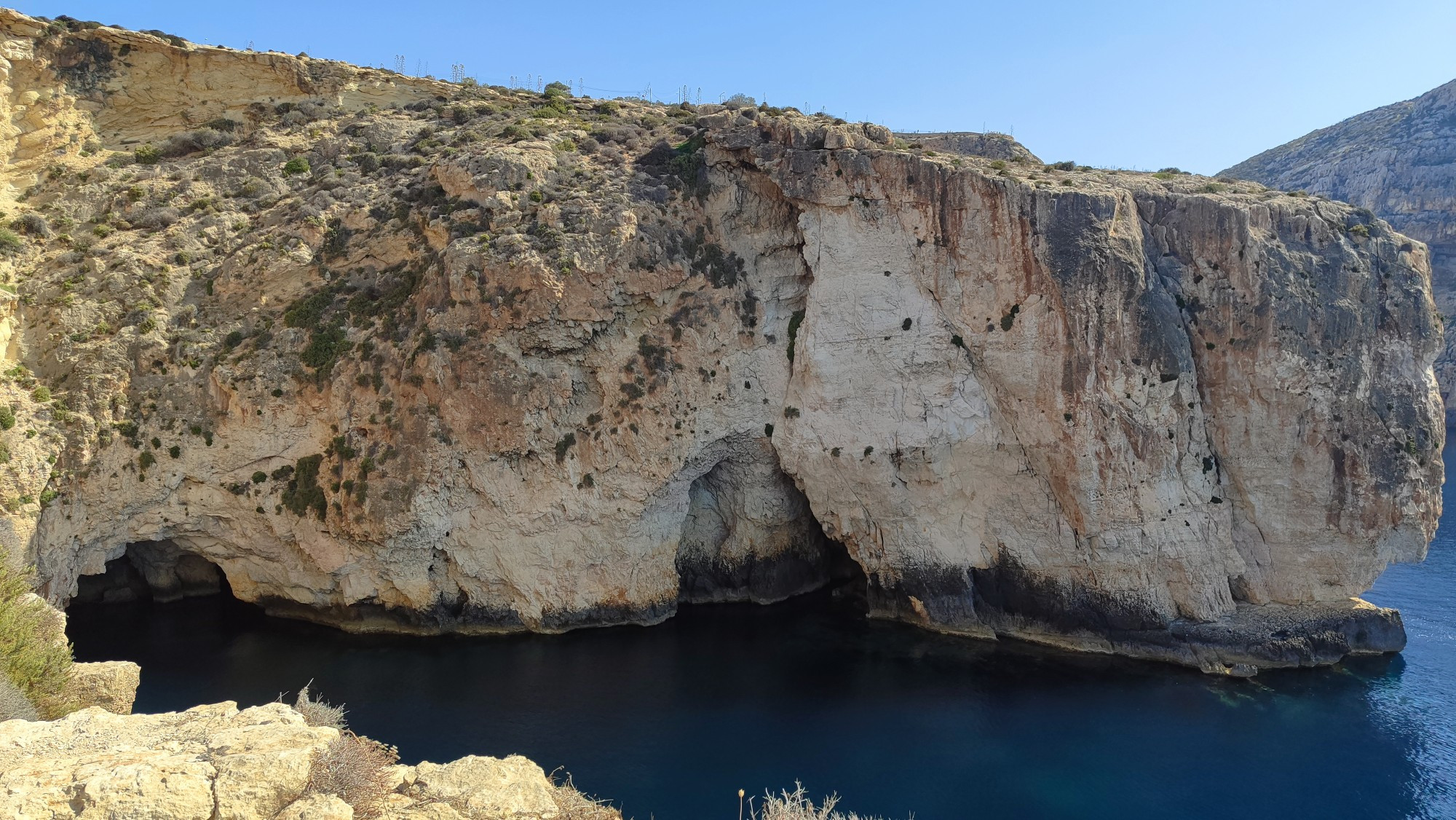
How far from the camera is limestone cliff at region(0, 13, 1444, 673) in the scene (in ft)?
102

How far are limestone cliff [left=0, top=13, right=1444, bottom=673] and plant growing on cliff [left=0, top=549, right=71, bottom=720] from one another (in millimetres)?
10769


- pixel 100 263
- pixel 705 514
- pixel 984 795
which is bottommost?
pixel 984 795

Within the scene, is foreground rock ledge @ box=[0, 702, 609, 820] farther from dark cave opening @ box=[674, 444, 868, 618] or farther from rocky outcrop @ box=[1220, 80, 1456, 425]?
rocky outcrop @ box=[1220, 80, 1456, 425]

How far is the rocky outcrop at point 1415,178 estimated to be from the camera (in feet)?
272

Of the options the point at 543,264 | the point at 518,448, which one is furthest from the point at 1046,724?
the point at 543,264

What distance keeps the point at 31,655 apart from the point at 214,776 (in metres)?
10.3

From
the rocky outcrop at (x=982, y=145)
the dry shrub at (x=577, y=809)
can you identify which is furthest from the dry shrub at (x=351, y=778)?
the rocky outcrop at (x=982, y=145)

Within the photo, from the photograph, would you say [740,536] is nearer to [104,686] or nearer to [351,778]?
[104,686]

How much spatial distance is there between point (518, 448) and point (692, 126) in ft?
59.5

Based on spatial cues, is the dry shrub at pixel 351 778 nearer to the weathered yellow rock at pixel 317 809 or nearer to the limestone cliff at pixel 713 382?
the weathered yellow rock at pixel 317 809

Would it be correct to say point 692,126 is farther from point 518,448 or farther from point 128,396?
point 128,396

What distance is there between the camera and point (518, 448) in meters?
32.3

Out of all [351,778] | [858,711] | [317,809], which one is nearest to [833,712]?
[858,711]

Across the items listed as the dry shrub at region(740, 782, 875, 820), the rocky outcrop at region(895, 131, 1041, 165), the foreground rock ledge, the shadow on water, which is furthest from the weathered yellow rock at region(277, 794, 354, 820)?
the rocky outcrop at region(895, 131, 1041, 165)
